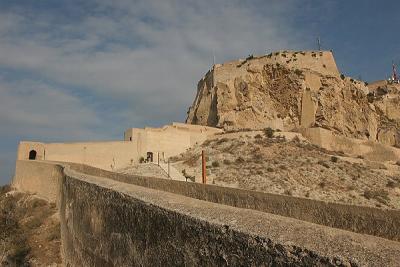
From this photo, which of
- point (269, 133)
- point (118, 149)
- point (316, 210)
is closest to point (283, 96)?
point (269, 133)

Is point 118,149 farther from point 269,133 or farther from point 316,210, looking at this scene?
point 316,210

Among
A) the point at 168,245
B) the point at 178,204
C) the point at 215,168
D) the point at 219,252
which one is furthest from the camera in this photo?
the point at 215,168

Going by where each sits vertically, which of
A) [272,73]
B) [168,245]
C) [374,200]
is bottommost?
[374,200]

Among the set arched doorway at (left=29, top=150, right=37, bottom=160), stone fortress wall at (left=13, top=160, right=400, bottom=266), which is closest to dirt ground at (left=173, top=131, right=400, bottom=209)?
arched doorway at (left=29, top=150, right=37, bottom=160)

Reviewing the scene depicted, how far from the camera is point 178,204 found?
295cm

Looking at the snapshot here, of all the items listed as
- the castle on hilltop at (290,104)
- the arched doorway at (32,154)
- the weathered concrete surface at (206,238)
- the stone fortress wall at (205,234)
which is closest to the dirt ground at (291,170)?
the castle on hilltop at (290,104)

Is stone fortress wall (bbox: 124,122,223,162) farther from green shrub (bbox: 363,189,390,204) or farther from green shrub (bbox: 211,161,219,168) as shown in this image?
green shrub (bbox: 363,189,390,204)

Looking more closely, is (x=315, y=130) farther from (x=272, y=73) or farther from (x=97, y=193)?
(x=97, y=193)

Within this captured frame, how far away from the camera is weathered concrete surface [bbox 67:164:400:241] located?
4.33m

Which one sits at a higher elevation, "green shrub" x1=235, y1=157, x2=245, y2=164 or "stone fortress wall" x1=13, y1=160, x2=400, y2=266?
"green shrub" x1=235, y1=157, x2=245, y2=164

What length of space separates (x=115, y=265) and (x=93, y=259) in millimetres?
939

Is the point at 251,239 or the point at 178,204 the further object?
the point at 178,204

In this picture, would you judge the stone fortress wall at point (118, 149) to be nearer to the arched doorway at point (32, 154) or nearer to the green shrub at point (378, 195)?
the arched doorway at point (32, 154)

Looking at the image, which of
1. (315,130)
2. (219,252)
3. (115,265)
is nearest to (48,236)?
(115,265)
